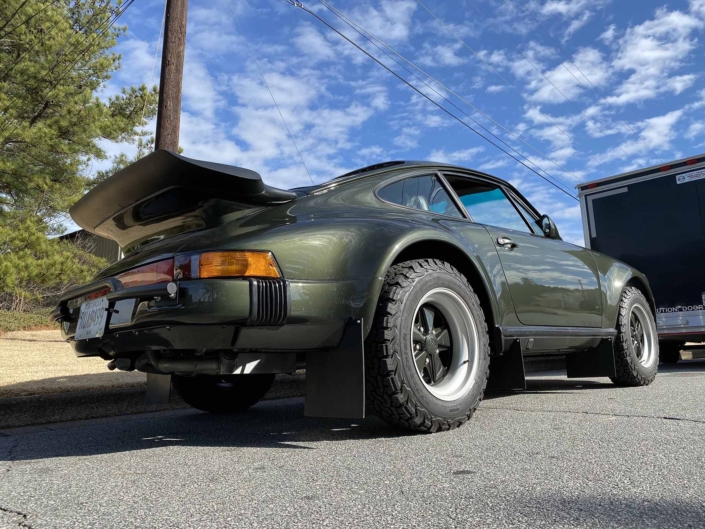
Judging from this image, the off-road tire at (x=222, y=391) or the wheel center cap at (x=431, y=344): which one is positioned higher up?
the wheel center cap at (x=431, y=344)

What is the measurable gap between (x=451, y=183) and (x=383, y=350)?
1.58m

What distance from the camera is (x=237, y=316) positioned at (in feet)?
7.10

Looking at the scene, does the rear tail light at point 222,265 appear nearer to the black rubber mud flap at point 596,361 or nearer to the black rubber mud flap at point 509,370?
the black rubber mud flap at point 509,370

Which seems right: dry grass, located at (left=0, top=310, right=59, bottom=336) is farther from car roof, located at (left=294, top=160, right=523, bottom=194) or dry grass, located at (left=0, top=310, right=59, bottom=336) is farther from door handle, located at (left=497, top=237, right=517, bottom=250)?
door handle, located at (left=497, top=237, right=517, bottom=250)

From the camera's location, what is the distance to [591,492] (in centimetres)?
163

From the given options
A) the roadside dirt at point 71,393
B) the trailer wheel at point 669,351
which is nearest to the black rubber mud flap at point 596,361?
the roadside dirt at point 71,393

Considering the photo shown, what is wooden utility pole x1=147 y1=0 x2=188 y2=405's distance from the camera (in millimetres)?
6734

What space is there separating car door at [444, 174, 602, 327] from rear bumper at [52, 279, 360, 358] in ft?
4.41

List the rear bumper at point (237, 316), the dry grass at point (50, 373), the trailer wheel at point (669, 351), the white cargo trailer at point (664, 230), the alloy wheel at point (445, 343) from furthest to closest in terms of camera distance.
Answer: the trailer wheel at point (669, 351) → the white cargo trailer at point (664, 230) → the dry grass at point (50, 373) → the alloy wheel at point (445, 343) → the rear bumper at point (237, 316)

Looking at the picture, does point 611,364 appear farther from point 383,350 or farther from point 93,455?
point 93,455

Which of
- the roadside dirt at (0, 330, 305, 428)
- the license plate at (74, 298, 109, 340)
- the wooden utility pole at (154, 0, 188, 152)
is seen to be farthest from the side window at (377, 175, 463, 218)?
the wooden utility pole at (154, 0, 188, 152)

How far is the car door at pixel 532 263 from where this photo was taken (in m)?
3.34

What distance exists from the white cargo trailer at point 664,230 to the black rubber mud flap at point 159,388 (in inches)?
265

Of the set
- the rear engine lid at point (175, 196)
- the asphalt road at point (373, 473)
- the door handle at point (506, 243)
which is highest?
the rear engine lid at point (175, 196)
